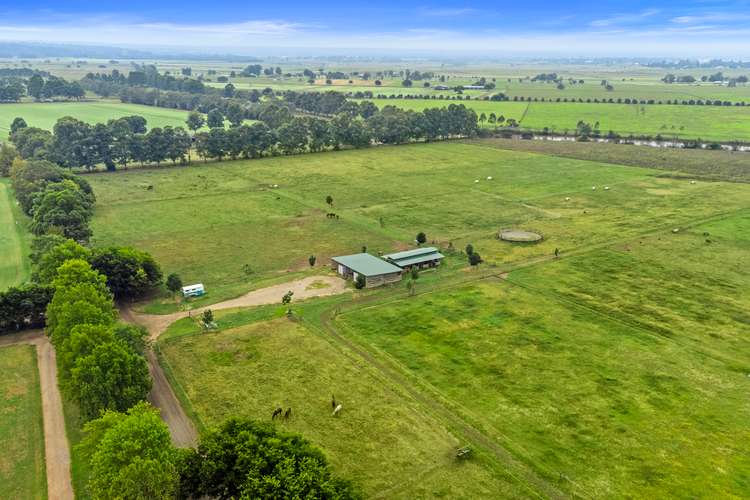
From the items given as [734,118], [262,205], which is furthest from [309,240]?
[734,118]

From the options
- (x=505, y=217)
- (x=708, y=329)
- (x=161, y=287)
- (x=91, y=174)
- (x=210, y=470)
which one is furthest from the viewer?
(x=91, y=174)

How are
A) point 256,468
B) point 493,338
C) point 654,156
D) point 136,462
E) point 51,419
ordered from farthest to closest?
1. point 654,156
2. point 493,338
3. point 51,419
4. point 256,468
5. point 136,462

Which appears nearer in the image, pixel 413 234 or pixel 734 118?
pixel 413 234

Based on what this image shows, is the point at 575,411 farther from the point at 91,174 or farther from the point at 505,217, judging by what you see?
the point at 91,174

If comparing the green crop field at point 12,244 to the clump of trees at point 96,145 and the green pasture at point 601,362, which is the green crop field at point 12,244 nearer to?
the clump of trees at point 96,145

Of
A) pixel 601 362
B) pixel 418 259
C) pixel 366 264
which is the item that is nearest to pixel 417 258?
pixel 418 259

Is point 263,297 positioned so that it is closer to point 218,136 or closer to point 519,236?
point 519,236

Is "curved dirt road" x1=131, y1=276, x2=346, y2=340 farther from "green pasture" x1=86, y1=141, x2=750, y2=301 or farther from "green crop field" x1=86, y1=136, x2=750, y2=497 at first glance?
"green pasture" x1=86, y1=141, x2=750, y2=301
